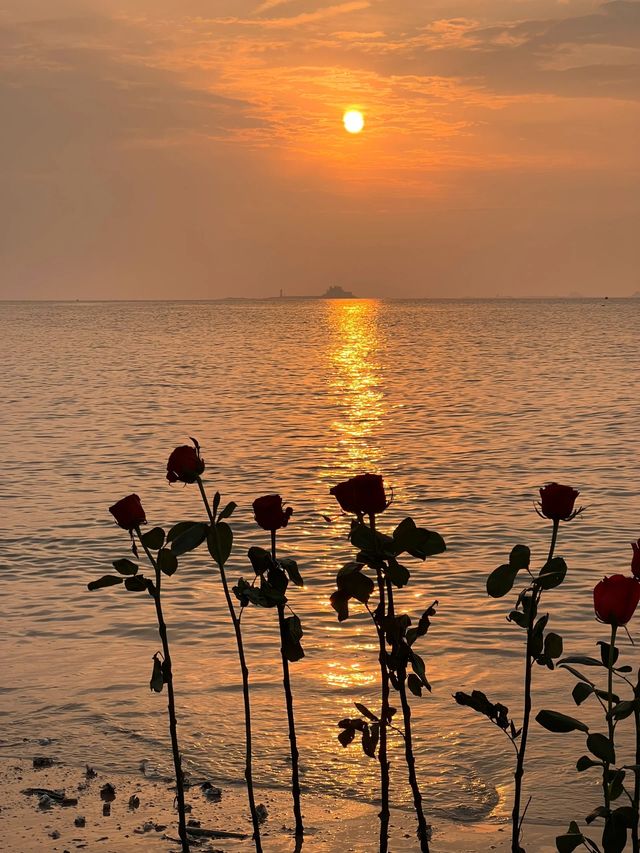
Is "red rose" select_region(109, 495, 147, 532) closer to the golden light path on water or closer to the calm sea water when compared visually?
the calm sea water

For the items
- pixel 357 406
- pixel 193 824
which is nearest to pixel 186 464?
pixel 193 824

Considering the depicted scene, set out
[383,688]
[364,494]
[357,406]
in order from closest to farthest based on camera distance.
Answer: [364,494], [383,688], [357,406]

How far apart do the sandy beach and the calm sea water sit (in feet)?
0.99

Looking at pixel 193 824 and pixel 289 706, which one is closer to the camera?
pixel 289 706

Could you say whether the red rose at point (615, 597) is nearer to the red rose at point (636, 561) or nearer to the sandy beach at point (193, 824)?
the red rose at point (636, 561)

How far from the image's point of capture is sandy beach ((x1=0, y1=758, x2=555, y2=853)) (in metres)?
5.73

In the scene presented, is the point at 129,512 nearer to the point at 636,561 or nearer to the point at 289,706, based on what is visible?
the point at 289,706

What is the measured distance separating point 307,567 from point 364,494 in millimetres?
8964

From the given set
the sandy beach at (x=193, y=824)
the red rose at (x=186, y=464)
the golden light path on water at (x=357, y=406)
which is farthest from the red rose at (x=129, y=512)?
the golden light path on water at (x=357, y=406)

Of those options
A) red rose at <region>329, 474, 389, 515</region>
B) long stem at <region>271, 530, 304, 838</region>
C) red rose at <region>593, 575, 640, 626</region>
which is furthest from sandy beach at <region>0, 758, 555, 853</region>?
red rose at <region>593, 575, 640, 626</region>

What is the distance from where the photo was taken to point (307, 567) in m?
12.6

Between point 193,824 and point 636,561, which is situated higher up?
point 636,561

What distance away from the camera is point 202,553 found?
13375 millimetres

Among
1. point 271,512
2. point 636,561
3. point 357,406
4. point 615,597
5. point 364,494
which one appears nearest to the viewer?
point 615,597
